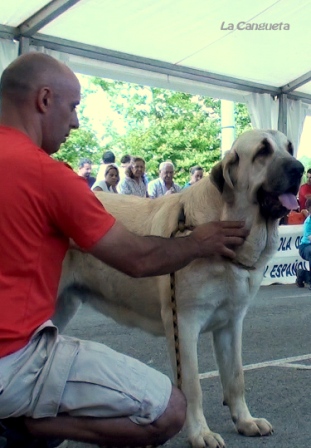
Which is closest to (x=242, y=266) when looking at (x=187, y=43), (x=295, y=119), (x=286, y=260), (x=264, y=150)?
(x=264, y=150)

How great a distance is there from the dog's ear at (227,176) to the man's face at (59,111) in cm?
128

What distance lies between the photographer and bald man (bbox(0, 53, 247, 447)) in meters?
2.33

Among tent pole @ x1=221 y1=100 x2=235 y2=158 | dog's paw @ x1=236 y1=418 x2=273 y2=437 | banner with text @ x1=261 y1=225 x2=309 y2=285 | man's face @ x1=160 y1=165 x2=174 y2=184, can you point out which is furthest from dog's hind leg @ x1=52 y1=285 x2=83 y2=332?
tent pole @ x1=221 y1=100 x2=235 y2=158

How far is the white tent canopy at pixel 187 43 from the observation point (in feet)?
30.7

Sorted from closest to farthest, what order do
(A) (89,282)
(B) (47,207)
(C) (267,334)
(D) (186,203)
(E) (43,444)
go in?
1. (B) (47,207)
2. (E) (43,444)
3. (D) (186,203)
4. (A) (89,282)
5. (C) (267,334)

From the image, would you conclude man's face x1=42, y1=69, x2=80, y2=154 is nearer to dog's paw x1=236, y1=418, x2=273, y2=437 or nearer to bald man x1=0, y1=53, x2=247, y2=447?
bald man x1=0, y1=53, x2=247, y2=447

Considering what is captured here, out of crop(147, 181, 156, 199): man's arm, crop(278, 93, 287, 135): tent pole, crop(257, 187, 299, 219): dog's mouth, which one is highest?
crop(278, 93, 287, 135): tent pole

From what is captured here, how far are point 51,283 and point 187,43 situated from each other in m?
9.30

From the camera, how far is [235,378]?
3900 mm

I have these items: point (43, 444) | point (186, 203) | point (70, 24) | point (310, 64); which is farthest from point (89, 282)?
point (310, 64)

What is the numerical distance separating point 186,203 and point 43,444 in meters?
1.74

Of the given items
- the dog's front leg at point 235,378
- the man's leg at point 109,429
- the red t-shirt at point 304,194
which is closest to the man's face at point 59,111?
the man's leg at point 109,429

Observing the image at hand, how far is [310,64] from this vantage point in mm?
13000

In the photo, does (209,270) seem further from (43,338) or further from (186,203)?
(43,338)
